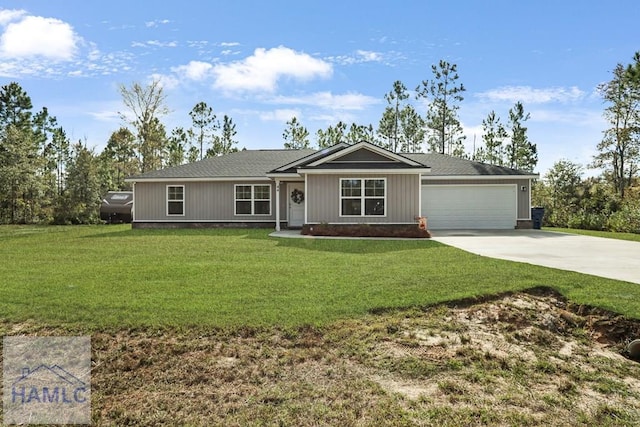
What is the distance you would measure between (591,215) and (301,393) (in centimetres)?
2034

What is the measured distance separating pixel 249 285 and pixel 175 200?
13.5 m

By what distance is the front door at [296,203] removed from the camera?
55.1 feet

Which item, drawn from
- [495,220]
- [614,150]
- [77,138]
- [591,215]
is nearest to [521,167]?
[614,150]

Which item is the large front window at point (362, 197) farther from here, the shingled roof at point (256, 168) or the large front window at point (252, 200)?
the large front window at point (252, 200)

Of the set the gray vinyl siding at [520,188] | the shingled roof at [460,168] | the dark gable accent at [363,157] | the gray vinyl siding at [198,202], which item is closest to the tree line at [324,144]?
the gray vinyl siding at [520,188]

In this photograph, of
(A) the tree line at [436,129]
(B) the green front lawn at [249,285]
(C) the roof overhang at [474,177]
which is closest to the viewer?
(B) the green front lawn at [249,285]

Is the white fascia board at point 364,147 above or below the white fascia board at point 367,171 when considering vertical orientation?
above

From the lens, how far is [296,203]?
55.4 ft

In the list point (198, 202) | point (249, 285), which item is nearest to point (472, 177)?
point (198, 202)

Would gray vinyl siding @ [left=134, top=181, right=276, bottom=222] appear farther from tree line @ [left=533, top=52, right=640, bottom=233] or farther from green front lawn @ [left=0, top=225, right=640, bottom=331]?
tree line @ [left=533, top=52, right=640, bottom=233]

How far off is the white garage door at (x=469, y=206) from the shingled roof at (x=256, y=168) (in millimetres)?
675

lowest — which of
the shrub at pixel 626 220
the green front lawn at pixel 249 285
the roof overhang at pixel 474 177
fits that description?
the green front lawn at pixel 249 285

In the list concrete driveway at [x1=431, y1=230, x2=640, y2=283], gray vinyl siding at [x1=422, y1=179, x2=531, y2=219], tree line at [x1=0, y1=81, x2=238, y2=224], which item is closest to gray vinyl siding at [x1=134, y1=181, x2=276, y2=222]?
gray vinyl siding at [x1=422, y1=179, x2=531, y2=219]

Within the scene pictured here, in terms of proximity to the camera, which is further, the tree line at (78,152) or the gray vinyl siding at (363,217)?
the tree line at (78,152)
